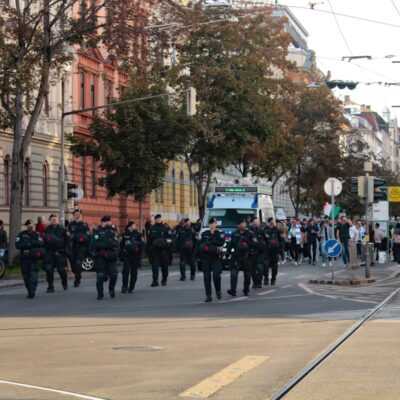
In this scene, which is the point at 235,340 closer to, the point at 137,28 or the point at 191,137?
the point at 137,28

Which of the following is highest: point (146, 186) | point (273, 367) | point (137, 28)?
point (137, 28)

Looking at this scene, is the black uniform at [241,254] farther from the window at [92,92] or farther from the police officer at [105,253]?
the window at [92,92]

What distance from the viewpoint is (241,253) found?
25641mm

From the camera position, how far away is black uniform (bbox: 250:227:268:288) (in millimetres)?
26938

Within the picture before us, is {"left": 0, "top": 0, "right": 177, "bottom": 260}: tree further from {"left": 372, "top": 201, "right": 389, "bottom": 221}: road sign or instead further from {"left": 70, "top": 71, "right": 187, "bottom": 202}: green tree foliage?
{"left": 372, "top": 201, "right": 389, "bottom": 221}: road sign

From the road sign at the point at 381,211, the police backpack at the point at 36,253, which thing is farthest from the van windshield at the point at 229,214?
the road sign at the point at 381,211

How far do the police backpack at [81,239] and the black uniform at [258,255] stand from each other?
4.27 m

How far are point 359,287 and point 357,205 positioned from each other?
6230cm

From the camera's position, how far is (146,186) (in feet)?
160

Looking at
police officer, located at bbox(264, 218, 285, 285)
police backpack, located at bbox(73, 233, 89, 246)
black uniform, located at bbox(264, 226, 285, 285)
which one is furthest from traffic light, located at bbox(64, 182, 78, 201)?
black uniform, located at bbox(264, 226, 285, 285)

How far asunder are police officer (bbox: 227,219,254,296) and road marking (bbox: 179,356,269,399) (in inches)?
475

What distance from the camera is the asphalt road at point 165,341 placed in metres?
10.9

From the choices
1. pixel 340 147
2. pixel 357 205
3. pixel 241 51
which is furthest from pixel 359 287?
pixel 357 205

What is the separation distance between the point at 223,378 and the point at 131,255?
52.7 ft
